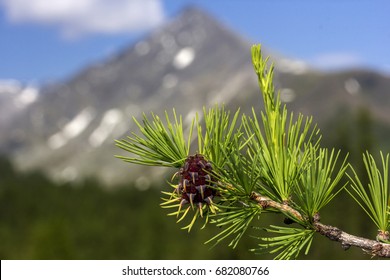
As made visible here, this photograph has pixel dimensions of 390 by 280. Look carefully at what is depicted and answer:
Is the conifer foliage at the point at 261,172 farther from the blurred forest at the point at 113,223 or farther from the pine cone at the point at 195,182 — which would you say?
the blurred forest at the point at 113,223

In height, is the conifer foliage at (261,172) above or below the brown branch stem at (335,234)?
above

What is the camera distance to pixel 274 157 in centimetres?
211

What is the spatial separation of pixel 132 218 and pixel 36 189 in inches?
1162

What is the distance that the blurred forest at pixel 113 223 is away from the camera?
64250 millimetres

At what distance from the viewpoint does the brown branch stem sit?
193cm

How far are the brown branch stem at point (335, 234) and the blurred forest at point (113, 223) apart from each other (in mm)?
41323

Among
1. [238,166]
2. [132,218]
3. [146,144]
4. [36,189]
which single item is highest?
[36,189]

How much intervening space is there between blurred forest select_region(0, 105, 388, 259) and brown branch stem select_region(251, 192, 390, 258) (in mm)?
41323

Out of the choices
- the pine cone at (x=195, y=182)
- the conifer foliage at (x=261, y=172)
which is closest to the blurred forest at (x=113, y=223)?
the conifer foliage at (x=261, y=172)

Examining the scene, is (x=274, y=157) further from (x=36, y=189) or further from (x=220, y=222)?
(x=36, y=189)

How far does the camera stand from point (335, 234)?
199 centimetres

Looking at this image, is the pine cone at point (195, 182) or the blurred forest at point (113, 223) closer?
the pine cone at point (195, 182)

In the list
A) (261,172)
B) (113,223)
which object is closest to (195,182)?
(261,172)
